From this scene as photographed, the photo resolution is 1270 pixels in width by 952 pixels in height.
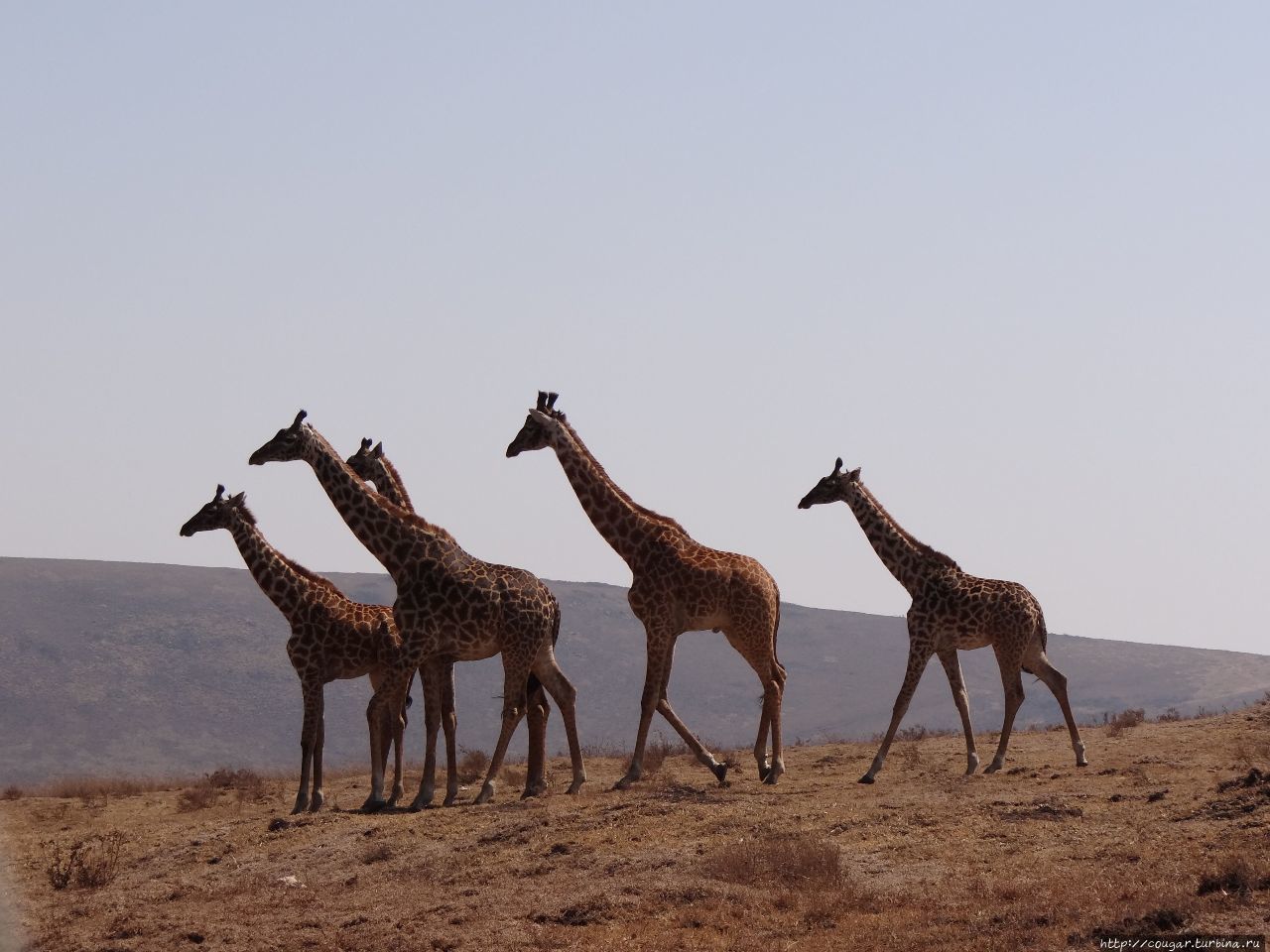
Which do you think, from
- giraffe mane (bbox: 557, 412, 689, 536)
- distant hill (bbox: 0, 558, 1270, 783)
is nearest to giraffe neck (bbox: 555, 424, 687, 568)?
giraffe mane (bbox: 557, 412, 689, 536)

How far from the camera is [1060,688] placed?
22859 mm

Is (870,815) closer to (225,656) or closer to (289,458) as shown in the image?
(289,458)

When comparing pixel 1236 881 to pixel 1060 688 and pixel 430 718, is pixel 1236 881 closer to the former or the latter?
pixel 1060 688

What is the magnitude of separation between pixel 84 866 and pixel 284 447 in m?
5.73

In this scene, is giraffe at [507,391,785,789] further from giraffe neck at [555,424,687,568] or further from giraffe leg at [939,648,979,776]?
A: giraffe leg at [939,648,979,776]

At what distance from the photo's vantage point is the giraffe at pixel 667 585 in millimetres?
21078

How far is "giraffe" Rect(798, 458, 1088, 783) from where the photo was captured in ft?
72.3

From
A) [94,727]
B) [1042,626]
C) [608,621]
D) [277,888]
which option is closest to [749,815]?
[277,888]


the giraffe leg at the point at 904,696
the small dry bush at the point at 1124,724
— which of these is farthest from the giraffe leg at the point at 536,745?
the small dry bush at the point at 1124,724

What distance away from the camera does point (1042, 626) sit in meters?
22.7

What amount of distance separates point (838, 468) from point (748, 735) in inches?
3195

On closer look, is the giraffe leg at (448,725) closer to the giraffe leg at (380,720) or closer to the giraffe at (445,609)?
the giraffe at (445,609)

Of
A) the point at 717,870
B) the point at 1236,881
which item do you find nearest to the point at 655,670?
the point at 717,870

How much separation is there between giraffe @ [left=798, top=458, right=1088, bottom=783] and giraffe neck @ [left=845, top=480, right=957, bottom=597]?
Result: 0.01 m
